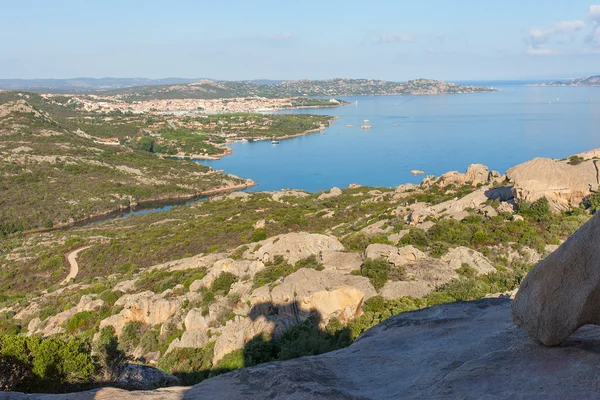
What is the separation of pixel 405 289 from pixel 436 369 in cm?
760

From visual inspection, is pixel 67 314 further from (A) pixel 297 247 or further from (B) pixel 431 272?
(B) pixel 431 272

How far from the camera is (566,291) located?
5793 mm

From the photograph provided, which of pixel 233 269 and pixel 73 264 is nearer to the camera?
pixel 233 269

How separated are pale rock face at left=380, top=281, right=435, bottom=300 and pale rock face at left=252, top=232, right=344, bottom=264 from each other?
5448 millimetres

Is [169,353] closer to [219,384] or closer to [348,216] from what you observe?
[219,384]

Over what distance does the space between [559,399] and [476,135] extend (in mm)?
123908

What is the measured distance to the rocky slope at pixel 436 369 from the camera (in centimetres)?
555

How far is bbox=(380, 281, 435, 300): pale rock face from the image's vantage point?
14.2 meters

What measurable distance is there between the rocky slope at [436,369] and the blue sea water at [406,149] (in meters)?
72.6

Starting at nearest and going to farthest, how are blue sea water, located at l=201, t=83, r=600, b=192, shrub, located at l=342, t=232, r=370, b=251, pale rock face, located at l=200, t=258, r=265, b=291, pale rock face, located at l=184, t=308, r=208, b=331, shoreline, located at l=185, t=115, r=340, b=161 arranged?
pale rock face, located at l=184, t=308, r=208, b=331 < pale rock face, located at l=200, t=258, r=265, b=291 < shrub, located at l=342, t=232, r=370, b=251 < blue sea water, located at l=201, t=83, r=600, b=192 < shoreline, located at l=185, t=115, r=340, b=161

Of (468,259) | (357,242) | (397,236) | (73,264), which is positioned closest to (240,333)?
(357,242)

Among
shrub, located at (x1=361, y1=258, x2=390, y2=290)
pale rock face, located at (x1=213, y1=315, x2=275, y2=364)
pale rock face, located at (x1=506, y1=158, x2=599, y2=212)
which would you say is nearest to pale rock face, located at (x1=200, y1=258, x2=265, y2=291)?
pale rock face, located at (x1=213, y1=315, x2=275, y2=364)

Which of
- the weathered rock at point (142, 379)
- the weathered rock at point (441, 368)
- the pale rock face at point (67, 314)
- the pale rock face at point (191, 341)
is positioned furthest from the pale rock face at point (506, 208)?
the pale rock face at point (67, 314)

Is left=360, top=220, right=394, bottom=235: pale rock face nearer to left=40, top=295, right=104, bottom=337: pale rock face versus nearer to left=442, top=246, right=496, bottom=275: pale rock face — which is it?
left=442, top=246, right=496, bottom=275: pale rock face
